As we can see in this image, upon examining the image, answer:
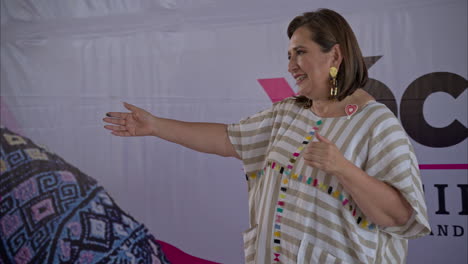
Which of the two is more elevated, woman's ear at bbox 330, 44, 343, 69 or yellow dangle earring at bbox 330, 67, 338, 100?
woman's ear at bbox 330, 44, 343, 69

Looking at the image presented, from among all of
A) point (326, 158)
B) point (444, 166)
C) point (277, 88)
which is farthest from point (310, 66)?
point (444, 166)

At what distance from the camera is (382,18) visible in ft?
7.59

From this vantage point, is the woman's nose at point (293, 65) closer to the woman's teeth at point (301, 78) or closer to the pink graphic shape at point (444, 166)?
the woman's teeth at point (301, 78)

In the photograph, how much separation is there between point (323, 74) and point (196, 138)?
544 millimetres

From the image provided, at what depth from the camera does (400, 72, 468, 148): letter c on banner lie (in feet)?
7.29

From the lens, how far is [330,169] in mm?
1273

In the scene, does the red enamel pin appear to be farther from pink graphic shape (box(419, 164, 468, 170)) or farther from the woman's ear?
pink graphic shape (box(419, 164, 468, 170))

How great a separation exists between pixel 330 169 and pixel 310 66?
43 centimetres

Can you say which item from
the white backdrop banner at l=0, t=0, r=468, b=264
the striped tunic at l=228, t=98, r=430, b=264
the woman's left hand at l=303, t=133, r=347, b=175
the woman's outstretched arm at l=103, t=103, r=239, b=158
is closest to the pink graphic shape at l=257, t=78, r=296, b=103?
the white backdrop banner at l=0, t=0, r=468, b=264

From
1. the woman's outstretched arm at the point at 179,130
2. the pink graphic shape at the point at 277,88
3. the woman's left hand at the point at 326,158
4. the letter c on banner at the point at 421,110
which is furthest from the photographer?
the pink graphic shape at the point at 277,88

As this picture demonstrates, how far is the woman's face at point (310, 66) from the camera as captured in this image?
61.6 inches

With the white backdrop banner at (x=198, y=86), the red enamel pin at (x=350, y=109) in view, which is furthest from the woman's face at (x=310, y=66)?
the white backdrop banner at (x=198, y=86)

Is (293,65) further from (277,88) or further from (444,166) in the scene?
(444,166)

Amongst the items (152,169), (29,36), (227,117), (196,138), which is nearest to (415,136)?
(227,117)
